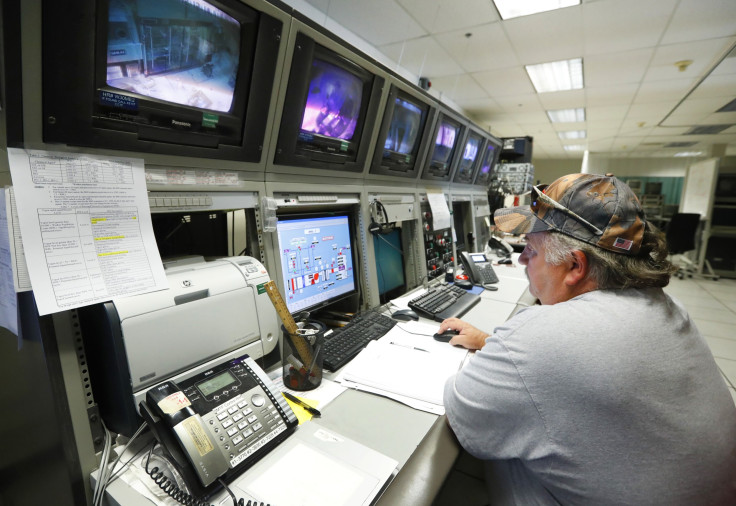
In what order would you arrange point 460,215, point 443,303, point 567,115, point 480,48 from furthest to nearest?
point 567,115 → point 480,48 → point 460,215 → point 443,303

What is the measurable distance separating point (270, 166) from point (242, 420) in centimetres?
70

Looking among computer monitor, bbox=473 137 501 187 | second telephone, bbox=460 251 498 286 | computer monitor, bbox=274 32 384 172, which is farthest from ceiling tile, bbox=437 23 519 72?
computer monitor, bbox=274 32 384 172

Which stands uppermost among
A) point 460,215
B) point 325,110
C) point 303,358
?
point 325,110

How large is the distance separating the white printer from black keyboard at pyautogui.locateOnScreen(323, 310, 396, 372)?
0.73 ft

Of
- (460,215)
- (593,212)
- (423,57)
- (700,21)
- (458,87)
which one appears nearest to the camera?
(593,212)

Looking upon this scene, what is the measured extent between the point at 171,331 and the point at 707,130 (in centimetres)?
1024

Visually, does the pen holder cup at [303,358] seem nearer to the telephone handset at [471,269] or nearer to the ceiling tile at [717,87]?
the telephone handset at [471,269]

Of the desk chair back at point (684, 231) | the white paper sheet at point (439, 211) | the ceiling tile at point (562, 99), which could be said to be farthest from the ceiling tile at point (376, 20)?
the desk chair back at point (684, 231)

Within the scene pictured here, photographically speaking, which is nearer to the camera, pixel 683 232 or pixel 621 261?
pixel 621 261

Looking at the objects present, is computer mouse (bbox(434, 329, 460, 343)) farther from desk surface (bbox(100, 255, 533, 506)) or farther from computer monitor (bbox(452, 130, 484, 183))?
computer monitor (bbox(452, 130, 484, 183))

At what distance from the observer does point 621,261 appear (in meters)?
0.74

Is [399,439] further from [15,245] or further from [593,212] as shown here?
[15,245]

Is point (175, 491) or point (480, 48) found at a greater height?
point (480, 48)

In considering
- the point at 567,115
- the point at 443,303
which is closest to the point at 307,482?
the point at 443,303
